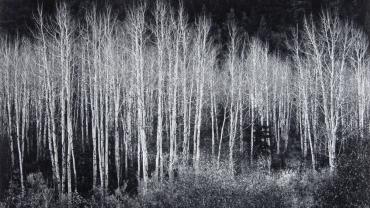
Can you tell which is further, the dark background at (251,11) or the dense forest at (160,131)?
the dark background at (251,11)

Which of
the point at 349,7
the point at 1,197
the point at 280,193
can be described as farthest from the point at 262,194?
the point at 349,7

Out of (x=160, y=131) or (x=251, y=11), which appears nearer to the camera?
(x=160, y=131)

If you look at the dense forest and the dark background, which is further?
the dark background

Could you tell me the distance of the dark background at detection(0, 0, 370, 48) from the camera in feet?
128

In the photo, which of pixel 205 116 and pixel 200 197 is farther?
pixel 205 116

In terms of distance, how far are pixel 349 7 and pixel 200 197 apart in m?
47.8

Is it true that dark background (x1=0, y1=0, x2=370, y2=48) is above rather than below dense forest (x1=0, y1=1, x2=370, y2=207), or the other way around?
above

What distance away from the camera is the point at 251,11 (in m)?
48.7

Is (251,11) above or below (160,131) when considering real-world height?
above

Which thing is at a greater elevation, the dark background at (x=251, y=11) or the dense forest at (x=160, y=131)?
the dark background at (x=251, y=11)

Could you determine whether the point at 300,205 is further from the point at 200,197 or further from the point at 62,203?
the point at 62,203

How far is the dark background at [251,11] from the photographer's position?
3894 centimetres

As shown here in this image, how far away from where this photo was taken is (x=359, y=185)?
26.3ft

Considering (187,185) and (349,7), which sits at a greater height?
(349,7)
